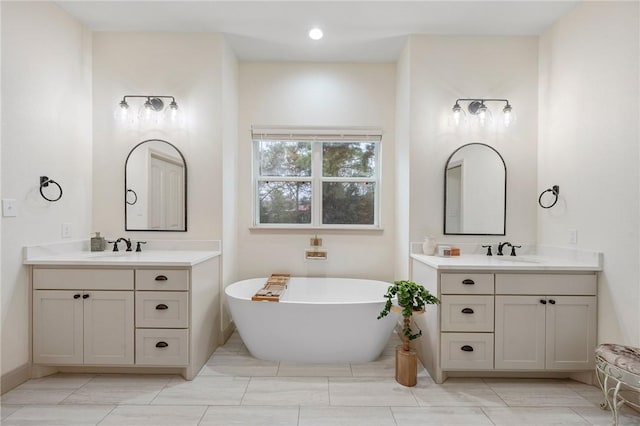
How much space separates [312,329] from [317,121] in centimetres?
210

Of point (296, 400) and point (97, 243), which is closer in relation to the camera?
point (296, 400)

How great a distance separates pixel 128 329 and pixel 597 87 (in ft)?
12.1

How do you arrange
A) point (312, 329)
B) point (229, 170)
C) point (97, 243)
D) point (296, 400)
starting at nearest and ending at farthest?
point (296, 400), point (312, 329), point (97, 243), point (229, 170)

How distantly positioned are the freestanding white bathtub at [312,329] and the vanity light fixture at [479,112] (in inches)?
69.4

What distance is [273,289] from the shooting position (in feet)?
10.1

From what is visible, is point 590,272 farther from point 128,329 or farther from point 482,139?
point 128,329

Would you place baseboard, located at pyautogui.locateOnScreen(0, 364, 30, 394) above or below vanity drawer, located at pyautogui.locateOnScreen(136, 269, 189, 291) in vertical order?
below

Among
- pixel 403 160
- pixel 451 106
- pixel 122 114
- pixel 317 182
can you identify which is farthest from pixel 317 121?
pixel 122 114

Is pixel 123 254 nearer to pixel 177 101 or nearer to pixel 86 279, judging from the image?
pixel 86 279

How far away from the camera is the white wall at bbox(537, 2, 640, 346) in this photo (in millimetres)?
2174

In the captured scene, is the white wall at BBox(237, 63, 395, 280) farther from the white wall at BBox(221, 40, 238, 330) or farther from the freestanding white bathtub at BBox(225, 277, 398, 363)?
the freestanding white bathtub at BBox(225, 277, 398, 363)

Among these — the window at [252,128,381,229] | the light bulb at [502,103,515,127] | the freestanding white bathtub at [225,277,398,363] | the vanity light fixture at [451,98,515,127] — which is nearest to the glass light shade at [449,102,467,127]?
the vanity light fixture at [451,98,515,127]

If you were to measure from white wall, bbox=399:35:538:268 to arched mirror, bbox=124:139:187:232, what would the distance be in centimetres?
207

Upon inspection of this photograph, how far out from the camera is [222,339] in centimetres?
315
